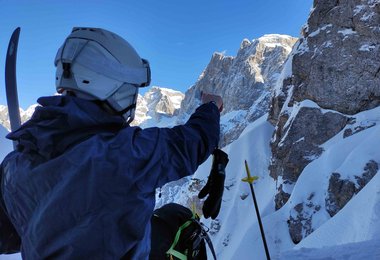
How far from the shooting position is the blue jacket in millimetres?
1420

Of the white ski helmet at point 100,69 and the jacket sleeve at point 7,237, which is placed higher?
the white ski helmet at point 100,69

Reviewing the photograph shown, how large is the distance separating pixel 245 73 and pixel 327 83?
94.8 metres

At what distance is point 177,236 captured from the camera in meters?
2.56

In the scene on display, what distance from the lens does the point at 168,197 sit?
12450 centimetres

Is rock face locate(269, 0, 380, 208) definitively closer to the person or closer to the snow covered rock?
the snow covered rock

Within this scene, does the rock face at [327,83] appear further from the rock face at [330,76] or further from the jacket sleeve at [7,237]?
the jacket sleeve at [7,237]

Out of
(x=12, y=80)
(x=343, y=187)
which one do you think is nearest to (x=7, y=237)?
(x=12, y=80)

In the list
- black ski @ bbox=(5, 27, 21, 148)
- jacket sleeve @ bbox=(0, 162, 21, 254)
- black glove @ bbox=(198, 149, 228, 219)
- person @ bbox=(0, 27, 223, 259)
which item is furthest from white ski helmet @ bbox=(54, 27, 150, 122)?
black ski @ bbox=(5, 27, 21, 148)

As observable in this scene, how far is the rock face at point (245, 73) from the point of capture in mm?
114812

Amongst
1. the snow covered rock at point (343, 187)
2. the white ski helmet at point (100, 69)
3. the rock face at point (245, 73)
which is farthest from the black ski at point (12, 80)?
the rock face at point (245, 73)

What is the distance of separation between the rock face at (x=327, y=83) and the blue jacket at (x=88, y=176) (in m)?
24.9

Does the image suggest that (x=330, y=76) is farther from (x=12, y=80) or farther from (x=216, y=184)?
(x=216, y=184)

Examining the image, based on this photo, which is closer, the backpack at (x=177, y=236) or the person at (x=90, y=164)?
the person at (x=90, y=164)

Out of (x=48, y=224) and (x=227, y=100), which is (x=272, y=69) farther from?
(x=48, y=224)
